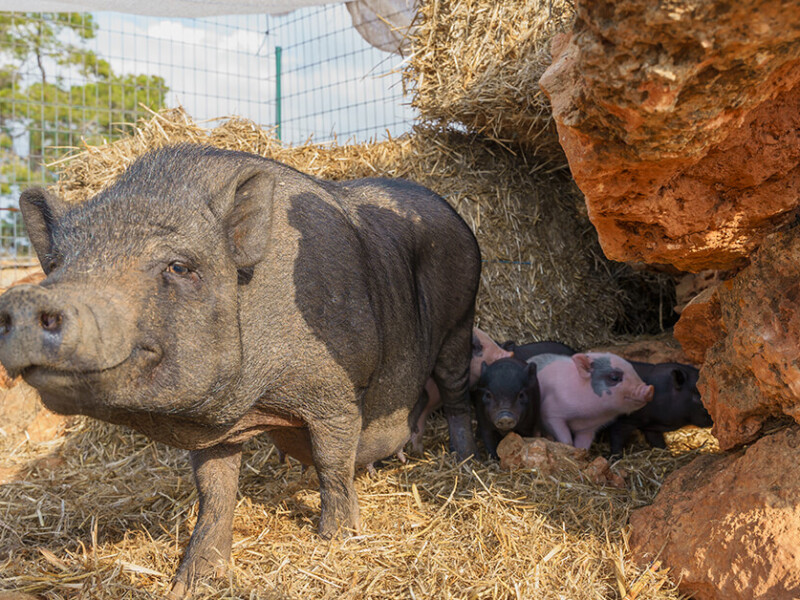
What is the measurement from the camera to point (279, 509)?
3.47 m

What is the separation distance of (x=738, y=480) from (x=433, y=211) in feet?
6.94

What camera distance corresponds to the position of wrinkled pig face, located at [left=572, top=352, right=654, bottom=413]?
463cm

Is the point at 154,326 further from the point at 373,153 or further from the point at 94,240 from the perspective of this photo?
the point at 373,153

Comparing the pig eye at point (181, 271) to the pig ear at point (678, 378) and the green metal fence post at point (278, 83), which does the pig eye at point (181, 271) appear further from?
the green metal fence post at point (278, 83)

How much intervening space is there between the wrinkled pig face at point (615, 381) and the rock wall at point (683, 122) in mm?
2065

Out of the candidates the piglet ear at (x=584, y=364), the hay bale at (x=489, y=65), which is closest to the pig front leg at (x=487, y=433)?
the piglet ear at (x=584, y=364)

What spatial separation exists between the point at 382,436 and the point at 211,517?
90 cm

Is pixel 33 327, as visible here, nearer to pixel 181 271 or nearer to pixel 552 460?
pixel 181 271

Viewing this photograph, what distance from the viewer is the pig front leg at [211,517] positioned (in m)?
2.80

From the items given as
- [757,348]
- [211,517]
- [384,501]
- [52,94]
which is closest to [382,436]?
[384,501]

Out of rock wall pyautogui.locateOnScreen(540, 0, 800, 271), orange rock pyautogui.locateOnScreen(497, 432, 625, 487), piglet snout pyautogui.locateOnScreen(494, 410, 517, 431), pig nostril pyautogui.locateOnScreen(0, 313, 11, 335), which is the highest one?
rock wall pyautogui.locateOnScreen(540, 0, 800, 271)

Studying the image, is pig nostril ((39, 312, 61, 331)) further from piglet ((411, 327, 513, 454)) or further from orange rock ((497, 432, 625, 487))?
piglet ((411, 327, 513, 454))

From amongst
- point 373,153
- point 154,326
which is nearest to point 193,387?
point 154,326

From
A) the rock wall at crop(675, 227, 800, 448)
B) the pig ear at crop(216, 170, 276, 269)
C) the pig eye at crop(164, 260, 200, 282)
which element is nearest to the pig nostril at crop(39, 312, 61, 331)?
the pig eye at crop(164, 260, 200, 282)
